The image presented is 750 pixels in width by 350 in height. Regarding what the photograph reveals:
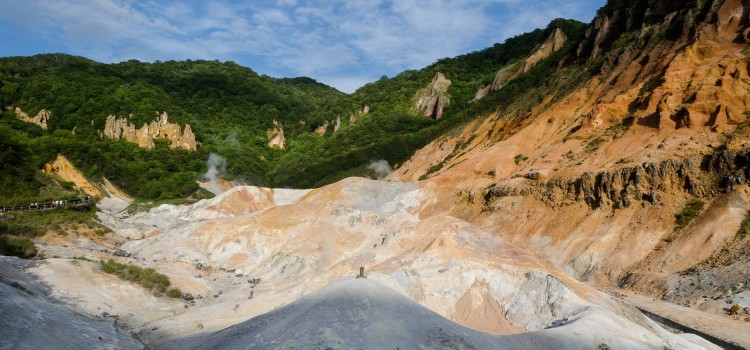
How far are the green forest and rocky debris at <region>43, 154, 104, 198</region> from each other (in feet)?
4.75

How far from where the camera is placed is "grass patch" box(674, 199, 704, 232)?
22.2m

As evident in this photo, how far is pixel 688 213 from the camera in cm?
2255

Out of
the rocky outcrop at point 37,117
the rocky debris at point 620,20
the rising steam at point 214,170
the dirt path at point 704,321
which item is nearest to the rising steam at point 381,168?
the rising steam at point 214,170

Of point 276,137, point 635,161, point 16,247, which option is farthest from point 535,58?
point 16,247

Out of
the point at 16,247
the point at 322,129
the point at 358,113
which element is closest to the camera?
the point at 16,247

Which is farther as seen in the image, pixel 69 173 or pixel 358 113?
pixel 358 113

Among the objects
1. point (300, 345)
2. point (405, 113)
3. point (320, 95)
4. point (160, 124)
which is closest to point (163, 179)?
point (160, 124)

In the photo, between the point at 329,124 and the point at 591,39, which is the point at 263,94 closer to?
the point at 329,124

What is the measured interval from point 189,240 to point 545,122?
3033 cm

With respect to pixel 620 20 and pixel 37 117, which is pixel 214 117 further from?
pixel 620 20

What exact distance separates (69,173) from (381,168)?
39270 mm

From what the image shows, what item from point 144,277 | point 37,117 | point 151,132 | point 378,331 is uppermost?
point 37,117

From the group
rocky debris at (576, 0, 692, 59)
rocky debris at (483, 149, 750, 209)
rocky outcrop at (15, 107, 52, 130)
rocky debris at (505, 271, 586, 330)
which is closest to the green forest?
Answer: rocky outcrop at (15, 107, 52, 130)

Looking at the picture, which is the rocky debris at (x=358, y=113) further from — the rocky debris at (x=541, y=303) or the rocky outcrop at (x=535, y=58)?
the rocky debris at (x=541, y=303)
